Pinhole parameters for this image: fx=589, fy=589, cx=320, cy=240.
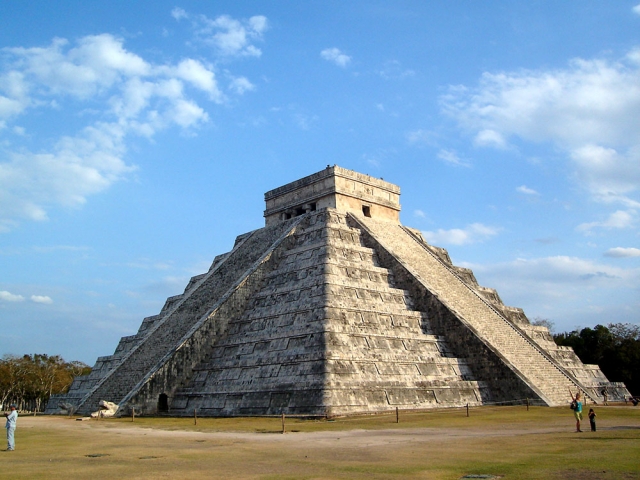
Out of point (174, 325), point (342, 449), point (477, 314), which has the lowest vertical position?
point (342, 449)

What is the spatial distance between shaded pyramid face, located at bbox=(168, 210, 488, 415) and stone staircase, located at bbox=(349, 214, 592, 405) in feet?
5.59

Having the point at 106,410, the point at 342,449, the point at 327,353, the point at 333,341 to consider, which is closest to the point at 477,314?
the point at 333,341

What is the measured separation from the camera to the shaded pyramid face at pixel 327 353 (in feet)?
60.6

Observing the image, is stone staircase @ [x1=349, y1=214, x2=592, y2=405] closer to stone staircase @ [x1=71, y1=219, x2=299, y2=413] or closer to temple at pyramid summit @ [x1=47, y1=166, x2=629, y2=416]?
temple at pyramid summit @ [x1=47, y1=166, x2=629, y2=416]

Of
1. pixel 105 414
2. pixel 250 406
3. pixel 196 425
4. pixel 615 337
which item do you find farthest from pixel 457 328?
pixel 615 337

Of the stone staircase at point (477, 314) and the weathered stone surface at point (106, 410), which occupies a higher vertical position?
the stone staircase at point (477, 314)

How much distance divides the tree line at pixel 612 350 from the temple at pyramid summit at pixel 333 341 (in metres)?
12.4

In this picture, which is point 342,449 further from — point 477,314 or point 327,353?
point 477,314

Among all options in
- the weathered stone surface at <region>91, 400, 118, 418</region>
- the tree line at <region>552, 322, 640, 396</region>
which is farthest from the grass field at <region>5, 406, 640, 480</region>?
the tree line at <region>552, 322, 640, 396</region>

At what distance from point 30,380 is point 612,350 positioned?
4607 cm

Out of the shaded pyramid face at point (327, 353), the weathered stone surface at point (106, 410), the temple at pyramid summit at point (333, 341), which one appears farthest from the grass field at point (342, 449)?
the weathered stone surface at point (106, 410)

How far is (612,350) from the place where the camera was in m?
40.5

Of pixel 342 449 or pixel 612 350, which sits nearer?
pixel 342 449

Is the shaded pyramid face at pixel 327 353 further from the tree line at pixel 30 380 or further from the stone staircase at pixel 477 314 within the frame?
the tree line at pixel 30 380
